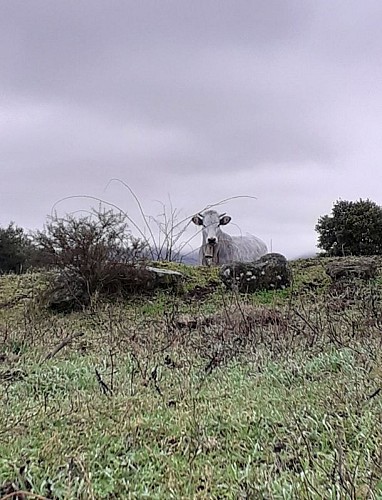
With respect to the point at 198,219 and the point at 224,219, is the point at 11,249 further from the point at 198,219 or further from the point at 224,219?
the point at 224,219

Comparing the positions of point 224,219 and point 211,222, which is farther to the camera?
point 224,219

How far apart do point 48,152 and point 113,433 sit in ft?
29.4

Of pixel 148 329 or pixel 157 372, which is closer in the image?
pixel 157 372

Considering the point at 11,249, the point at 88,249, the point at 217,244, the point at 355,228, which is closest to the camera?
the point at 88,249

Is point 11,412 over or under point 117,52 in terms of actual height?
under

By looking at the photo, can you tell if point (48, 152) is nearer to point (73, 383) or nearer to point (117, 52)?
point (117, 52)

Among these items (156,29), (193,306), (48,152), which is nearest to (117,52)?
(156,29)

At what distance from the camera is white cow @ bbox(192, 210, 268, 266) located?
949 centimetres

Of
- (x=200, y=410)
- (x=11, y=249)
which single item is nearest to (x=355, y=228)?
(x=11, y=249)

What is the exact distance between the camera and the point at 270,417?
2336mm

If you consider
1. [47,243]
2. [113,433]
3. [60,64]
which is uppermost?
[60,64]

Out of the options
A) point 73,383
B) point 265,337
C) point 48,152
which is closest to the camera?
point 73,383

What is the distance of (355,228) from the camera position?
10.6 m

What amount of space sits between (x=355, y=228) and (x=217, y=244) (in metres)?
3.15
